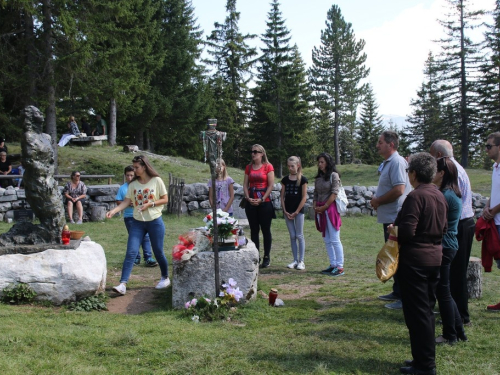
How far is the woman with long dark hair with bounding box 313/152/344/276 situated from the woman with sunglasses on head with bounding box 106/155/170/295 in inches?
96.0

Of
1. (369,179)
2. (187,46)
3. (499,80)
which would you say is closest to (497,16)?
(499,80)

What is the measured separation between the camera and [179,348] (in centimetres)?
410

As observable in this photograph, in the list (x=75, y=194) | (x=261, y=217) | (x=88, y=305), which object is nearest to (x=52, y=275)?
(x=88, y=305)

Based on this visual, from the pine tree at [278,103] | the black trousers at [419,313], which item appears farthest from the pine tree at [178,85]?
the black trousers at [419,313]

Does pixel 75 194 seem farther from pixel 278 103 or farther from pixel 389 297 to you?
pixel 278 103

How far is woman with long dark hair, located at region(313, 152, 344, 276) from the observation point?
735 centimetres

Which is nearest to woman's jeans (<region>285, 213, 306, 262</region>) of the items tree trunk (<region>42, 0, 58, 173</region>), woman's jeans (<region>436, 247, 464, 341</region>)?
woman's jeans (<region>436, 247, 464, 341</region>)

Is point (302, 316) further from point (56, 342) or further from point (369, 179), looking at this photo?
point (369, 179)

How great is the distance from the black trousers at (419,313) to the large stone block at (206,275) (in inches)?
89.7

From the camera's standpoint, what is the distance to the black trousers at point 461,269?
4.64 meters

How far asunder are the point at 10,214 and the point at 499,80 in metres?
33.1

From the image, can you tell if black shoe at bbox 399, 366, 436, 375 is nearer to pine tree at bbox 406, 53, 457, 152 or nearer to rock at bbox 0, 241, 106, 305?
rock at bbox 0, 241, 106, 305

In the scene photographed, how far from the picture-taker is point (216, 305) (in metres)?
5.20

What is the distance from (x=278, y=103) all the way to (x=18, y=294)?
3463cm
